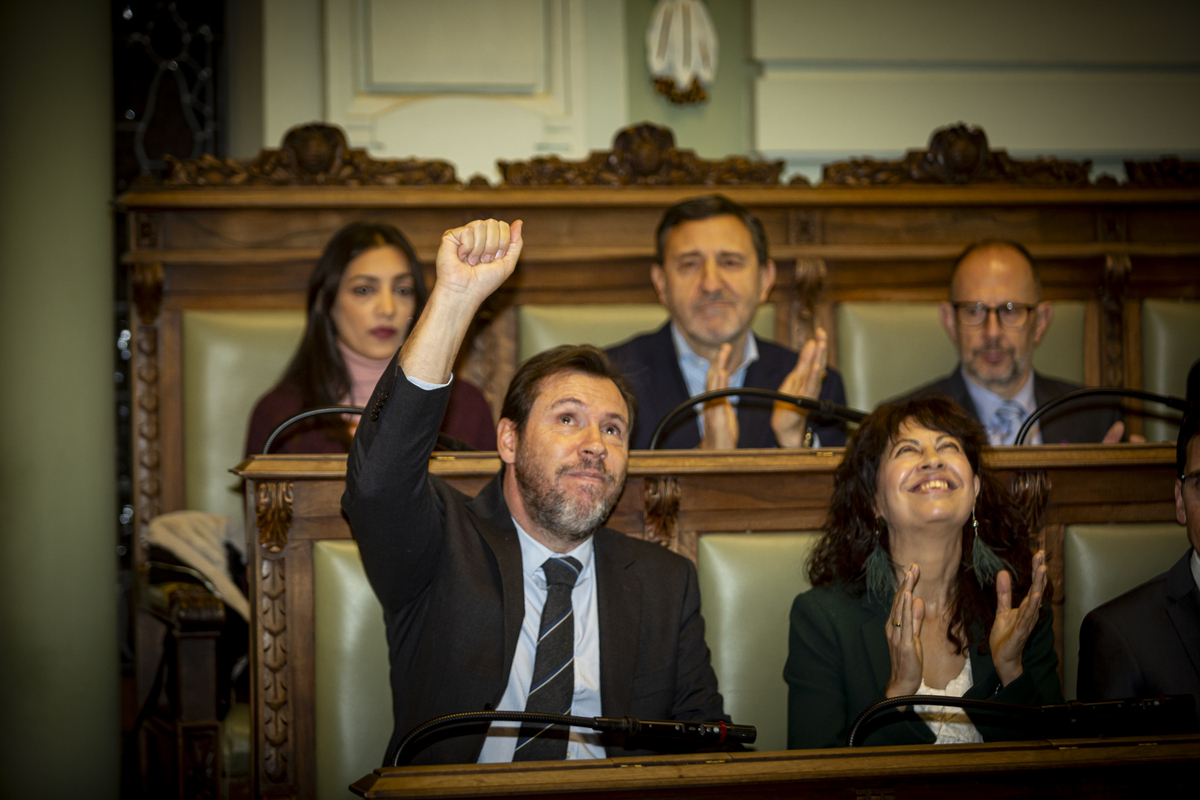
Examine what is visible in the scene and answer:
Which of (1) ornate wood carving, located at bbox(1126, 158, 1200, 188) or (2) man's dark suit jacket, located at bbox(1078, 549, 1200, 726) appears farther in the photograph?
(1) ornate wood carving, located at bbox(1126, 158, 1200, 188)

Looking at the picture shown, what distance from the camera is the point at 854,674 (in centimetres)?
179

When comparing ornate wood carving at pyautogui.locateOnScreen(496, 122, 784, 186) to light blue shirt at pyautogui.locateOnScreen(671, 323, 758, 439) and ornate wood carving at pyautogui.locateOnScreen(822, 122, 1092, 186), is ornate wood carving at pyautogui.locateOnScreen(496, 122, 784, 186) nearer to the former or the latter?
ornate wood carving at pyautogui.locateOnScreen(822, 122, 1092, 186)

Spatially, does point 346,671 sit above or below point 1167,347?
below

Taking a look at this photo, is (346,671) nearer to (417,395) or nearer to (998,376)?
(417,395)

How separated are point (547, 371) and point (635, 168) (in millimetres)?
1385

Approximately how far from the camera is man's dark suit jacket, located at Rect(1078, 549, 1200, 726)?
→ 1.70 meters

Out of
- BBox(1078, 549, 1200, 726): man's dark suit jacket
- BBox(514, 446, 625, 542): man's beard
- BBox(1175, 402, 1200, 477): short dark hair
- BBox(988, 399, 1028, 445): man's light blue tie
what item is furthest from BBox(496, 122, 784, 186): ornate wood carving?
BBox(1078, 549, 1200, 726): man's dark suit jacket

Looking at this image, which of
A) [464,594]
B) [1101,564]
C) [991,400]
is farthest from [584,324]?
[1101,564]

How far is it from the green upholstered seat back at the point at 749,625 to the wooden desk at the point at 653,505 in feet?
0.20

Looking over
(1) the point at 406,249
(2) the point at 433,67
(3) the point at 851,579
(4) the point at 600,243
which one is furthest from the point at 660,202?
(3) the point at 851,579

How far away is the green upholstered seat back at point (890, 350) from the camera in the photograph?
3084 mm

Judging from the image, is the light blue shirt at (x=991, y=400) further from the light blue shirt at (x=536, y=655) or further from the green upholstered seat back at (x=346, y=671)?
the green upholstered seat back at (x=346, y=671)

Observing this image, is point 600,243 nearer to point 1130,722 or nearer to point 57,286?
point 57,286

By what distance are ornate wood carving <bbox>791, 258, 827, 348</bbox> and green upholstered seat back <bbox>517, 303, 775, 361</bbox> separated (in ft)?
0.42
